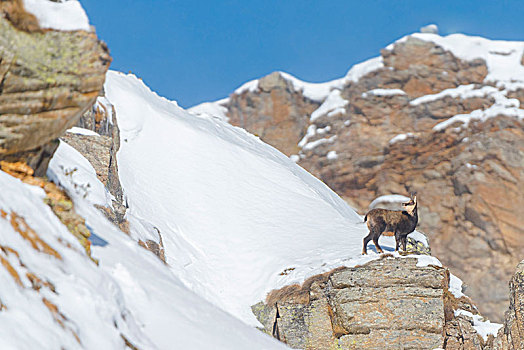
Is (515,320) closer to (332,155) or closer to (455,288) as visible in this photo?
(455,288)

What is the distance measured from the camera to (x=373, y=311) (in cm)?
1606

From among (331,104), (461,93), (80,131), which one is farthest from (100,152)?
(331,104)

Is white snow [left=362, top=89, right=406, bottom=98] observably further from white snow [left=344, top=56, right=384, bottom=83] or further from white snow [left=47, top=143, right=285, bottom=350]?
white snow [left=47, top=143, right=285, bottom=350]

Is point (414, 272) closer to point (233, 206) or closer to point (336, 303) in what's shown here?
point (336, 303)

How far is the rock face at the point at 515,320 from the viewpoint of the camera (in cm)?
1491

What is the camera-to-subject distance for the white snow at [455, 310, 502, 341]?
16.4 metres

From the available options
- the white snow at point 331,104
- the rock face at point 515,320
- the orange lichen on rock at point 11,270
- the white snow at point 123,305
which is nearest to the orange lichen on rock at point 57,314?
the white snow at point 123,305

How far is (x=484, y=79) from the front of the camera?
52125 millimetres

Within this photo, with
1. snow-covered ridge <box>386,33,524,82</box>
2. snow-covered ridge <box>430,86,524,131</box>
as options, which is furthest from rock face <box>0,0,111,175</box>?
snow-covered ridge <box>386,33,524,82</box>

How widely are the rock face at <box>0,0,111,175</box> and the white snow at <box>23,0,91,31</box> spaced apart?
67mm

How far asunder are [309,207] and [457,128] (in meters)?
31.8

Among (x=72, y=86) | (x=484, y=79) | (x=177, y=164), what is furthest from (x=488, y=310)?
(x=72, y=86)

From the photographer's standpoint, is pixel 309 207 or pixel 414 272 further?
pixel 309 207

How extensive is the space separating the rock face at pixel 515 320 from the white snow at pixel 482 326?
77 centimetres
